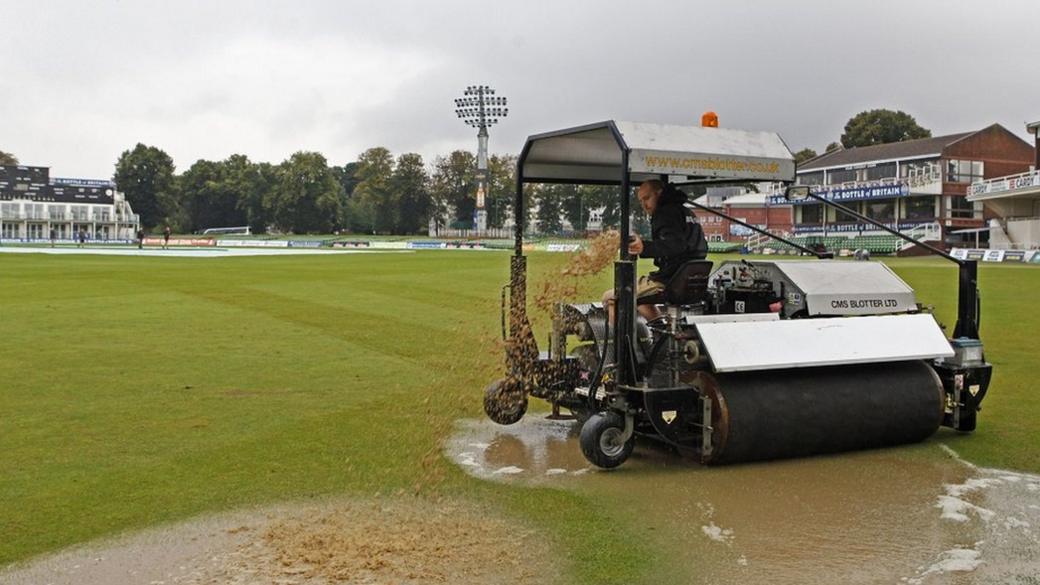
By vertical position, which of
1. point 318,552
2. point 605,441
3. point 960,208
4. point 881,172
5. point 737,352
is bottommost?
point 318,552

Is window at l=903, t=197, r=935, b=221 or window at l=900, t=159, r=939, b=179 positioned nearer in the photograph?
window at l=903, t=197, r=935, b=221

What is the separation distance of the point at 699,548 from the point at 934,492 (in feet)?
6.94

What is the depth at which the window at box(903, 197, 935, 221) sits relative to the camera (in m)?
76.4

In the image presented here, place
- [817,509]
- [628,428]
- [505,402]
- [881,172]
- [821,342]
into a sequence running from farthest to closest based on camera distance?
[881,172] → [505,402] → [821,342] → [628,428] → [817,509]

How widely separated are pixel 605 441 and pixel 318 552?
2.38 m

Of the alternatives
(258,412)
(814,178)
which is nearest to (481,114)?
(814,178)

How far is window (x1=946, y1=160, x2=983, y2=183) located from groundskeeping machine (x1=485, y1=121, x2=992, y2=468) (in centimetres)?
7506

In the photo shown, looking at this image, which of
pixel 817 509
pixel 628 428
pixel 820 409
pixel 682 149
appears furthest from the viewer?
pixel 820 409

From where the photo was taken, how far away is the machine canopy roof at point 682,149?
677 centimetres

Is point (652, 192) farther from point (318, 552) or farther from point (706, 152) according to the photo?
point (318, 552)

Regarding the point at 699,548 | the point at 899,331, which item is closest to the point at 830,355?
the point at 899,331

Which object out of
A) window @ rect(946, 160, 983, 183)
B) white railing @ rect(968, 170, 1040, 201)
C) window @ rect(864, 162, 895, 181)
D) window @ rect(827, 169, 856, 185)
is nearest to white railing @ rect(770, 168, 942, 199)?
window @ rect(864, 162, 895, 181)

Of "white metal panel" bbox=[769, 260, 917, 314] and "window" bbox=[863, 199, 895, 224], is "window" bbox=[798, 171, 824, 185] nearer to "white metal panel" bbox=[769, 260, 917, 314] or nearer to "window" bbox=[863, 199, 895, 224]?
"window" bbox=[863, 199, 895, 224]

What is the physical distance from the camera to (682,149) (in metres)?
6.91
